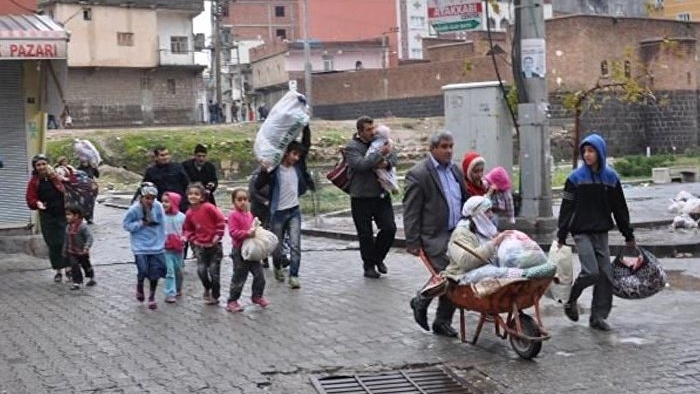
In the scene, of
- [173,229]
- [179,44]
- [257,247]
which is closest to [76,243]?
[173,229]

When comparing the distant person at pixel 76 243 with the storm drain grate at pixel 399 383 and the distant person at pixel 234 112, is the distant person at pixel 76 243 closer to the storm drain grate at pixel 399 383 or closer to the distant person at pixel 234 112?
the storm drain grate at pixel 399 383

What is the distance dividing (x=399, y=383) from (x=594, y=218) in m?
2.38

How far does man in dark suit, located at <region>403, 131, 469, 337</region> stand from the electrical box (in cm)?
702

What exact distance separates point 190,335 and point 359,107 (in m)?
53.9

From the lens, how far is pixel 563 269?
352 inches

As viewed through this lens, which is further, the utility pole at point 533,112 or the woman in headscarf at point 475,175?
the utility pole at point 533,112

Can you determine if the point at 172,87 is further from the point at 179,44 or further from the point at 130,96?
the point at 130,96

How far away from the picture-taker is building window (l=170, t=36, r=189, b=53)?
66312 mm

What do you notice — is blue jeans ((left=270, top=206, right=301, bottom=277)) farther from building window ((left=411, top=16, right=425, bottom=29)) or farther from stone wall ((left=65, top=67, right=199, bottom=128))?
building window ((left=411, top=16, right=425, bottom=29))

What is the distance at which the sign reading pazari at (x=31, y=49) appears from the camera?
1350 cm

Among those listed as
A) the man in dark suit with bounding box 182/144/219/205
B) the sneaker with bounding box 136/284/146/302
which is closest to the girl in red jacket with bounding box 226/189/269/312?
the sneaker with bounding box 136/284/146/302

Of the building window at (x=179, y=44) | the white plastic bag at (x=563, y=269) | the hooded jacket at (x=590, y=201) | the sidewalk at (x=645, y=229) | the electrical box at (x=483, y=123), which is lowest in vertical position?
the sidewalk at (x=645, y=229)

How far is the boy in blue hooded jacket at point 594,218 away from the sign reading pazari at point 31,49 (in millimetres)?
7740

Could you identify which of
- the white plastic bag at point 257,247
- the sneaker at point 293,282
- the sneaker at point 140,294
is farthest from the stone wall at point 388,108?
the white plastic bag at point 257,247
